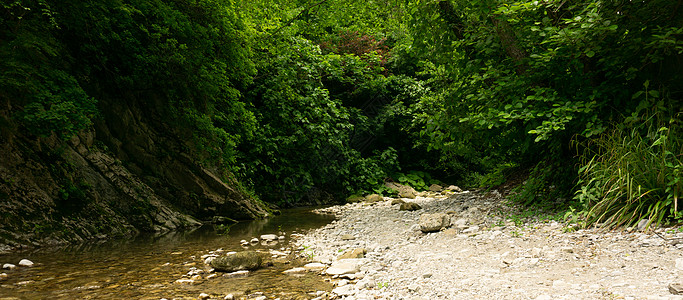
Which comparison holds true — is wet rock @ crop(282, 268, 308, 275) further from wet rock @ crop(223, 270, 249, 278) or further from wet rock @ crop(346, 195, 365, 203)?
wet rock @ crop(346, 195, 365, 203)

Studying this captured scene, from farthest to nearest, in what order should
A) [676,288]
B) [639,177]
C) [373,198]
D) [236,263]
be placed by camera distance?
[373,198] < [236,263] < [639,177] < [676,288]

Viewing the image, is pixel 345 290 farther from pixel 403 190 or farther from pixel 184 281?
pixel 403 190

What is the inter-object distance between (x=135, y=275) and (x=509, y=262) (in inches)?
153

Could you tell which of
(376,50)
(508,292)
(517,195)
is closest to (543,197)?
(517,195)

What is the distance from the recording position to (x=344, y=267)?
4.09 m

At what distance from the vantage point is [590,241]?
3451 millimetres

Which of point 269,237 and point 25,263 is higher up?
point 25,263

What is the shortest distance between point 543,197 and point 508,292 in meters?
3.28

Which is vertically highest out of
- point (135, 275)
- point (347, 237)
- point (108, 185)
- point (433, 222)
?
point (108, 185)

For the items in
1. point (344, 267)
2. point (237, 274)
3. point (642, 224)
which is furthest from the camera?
point (237, 274)

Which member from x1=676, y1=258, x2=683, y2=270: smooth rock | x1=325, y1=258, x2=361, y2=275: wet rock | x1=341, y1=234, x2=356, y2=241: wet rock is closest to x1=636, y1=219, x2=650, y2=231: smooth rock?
x1=676, y1=258, x2=683, y2=270: smooth rock

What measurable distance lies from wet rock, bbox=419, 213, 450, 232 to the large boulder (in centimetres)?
875

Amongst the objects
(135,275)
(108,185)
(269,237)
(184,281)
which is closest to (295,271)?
(184,281)

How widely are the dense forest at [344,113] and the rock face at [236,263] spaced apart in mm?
3289
